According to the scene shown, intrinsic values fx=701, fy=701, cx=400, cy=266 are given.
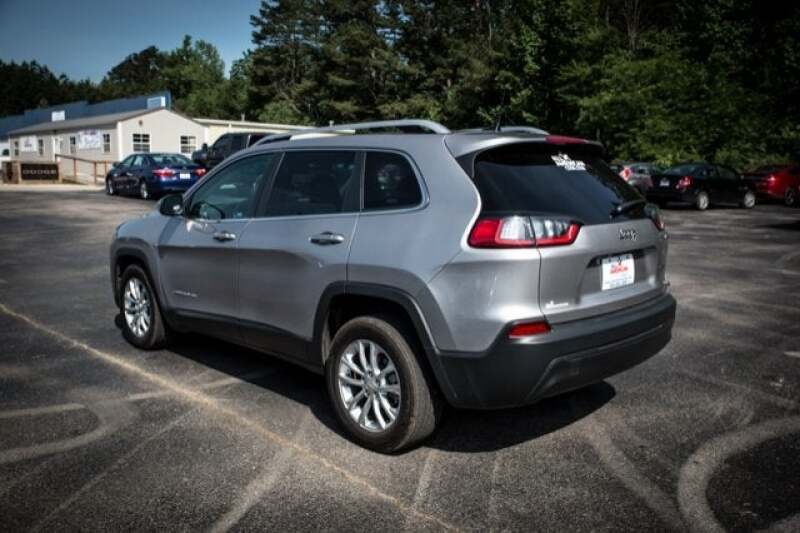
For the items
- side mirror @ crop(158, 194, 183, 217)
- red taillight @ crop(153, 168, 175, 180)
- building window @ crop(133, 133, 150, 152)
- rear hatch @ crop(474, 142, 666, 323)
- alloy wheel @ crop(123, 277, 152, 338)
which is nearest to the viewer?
rear hatch @ crop(474, 142, 666, 323)

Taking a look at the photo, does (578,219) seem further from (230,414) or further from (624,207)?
(230,414)

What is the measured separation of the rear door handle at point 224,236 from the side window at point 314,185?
0.34 meters

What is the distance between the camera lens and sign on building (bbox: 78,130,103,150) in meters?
40.9

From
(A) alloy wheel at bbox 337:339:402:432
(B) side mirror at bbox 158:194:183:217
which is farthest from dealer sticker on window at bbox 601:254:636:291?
(B) side mirror at bbox 158:194:183:217

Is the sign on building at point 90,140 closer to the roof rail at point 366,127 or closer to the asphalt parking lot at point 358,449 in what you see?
the asphalt parking lot at point 358,449

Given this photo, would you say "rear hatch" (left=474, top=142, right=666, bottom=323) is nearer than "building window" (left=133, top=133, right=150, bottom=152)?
Yes

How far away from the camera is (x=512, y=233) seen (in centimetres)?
339

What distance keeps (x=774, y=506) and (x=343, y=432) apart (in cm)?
225

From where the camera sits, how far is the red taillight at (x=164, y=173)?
2362 cm

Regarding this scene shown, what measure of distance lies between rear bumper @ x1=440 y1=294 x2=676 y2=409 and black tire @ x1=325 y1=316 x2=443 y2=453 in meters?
0.17

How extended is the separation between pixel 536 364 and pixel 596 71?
3552 centimetres

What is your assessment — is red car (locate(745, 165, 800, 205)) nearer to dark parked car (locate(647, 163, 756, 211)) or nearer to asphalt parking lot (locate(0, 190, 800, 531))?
dark parked car (locate(647, 163, 756, 211))

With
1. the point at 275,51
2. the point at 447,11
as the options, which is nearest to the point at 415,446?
the point at 447,11

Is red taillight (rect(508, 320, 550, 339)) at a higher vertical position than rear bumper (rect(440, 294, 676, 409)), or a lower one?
higher
